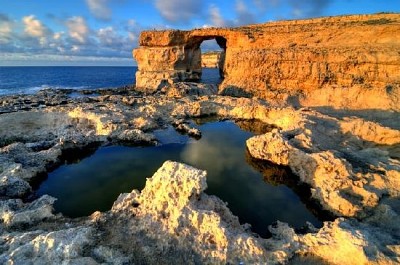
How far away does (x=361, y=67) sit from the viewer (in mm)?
28859

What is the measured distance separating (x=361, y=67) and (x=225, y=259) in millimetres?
26654

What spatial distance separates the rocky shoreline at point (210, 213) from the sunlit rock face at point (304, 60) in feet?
23.6

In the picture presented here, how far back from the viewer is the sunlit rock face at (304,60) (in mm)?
27234

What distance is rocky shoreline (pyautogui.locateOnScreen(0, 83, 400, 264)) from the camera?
354 inches

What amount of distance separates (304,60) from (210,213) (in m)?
27.9

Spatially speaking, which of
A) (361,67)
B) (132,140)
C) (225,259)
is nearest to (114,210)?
(225,259)

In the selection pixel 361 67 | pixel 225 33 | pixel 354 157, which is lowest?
pixel 354 157

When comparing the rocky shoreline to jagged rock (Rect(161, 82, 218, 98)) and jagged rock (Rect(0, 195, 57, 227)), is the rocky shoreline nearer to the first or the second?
jagged rock (Rect(0, 195, 57, 227))

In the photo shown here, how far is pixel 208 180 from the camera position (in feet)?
53.6

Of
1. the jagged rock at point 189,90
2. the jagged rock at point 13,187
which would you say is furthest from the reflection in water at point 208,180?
the jagged rock at point 189,90

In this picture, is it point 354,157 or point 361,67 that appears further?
point 361,67

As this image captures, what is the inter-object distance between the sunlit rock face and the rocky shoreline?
7.18 metres

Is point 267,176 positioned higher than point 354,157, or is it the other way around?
point 354,157

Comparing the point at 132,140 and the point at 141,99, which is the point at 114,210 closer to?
the point at 132,140
